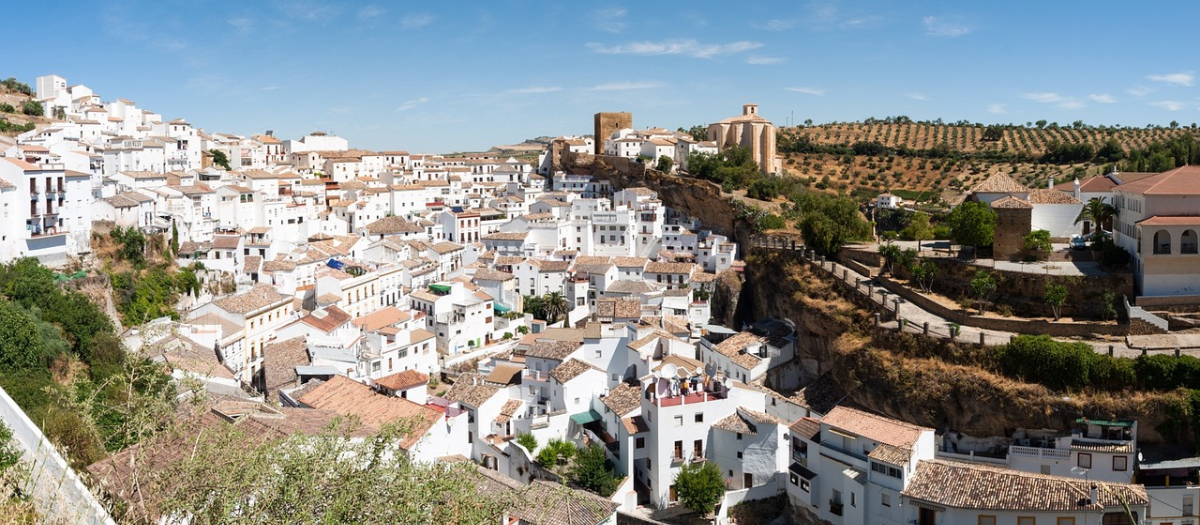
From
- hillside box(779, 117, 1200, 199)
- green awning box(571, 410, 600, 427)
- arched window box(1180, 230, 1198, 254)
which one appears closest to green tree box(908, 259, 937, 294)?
arched window box(1180, 230, 1198, 254)

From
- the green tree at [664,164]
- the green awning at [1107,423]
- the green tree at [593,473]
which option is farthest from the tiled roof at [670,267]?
the green awning at [1107,423]

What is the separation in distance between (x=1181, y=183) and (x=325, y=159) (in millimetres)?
44958

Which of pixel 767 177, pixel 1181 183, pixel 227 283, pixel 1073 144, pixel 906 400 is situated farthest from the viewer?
pixel 1073 144

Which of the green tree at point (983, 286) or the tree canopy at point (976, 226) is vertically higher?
the tree canopy at point (976, 226)

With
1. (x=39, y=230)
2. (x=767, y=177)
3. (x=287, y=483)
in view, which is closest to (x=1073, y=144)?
(x=767, y=177)

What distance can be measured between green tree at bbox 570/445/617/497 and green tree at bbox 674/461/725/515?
1575mm

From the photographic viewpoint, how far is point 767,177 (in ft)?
154

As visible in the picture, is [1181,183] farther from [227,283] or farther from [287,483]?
[227,283]

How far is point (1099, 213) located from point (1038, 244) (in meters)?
1.94

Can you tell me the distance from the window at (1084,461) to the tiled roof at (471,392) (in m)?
13.2

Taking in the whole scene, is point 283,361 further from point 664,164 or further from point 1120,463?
point 664,164

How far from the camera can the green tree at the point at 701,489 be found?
1994 centimetres

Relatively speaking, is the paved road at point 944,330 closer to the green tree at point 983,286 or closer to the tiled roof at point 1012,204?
the green tree at point 983,286

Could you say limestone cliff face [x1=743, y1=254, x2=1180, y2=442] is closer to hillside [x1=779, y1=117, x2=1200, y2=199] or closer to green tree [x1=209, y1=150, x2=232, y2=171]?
hillside [x1=779, y1=117, x2=1200, y2=199]
